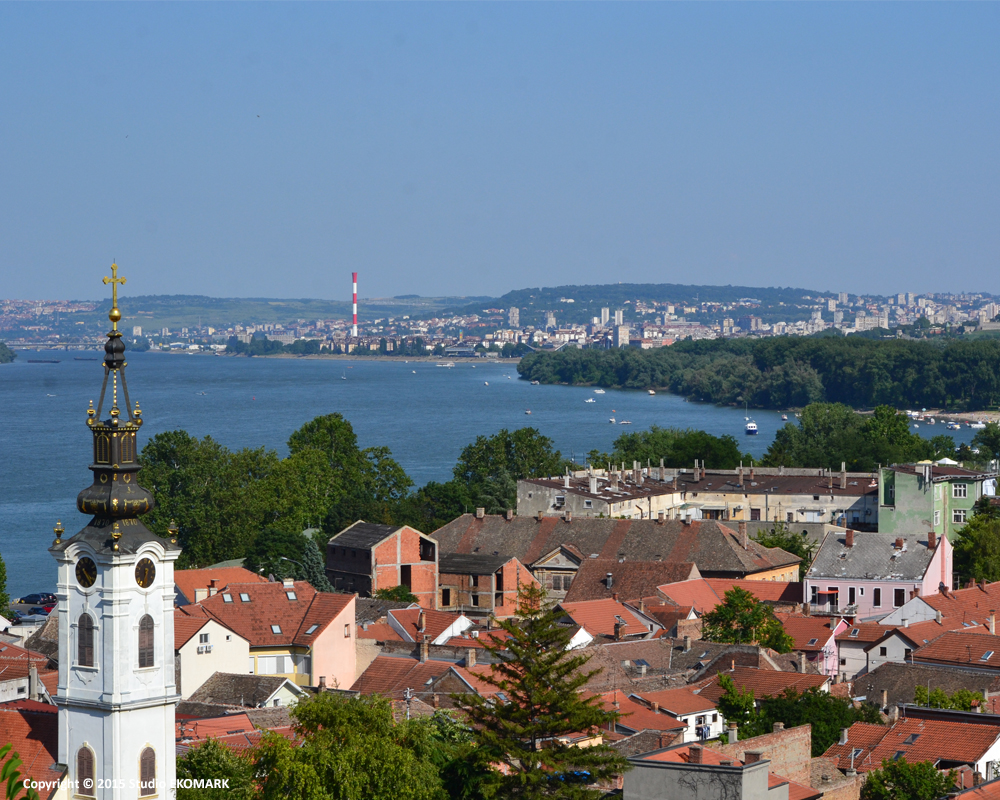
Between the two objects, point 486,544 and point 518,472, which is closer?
point 486,544

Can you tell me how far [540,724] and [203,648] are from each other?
9883 millimetres

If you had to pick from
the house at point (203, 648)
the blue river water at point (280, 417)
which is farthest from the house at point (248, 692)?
the blue river water at point (280, 417)

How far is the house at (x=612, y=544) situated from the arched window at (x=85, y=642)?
2389 cm

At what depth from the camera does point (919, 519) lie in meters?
41.5

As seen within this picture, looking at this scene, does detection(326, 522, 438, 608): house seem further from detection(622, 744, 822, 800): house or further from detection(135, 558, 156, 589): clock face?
detection(135, 558, 156, 589): clock face

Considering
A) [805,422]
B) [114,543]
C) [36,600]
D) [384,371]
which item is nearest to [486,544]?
[36,600]

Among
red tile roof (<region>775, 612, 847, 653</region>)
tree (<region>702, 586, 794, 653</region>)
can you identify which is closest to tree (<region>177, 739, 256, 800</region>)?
tree (<region>702, 586, 794, 653</region>)

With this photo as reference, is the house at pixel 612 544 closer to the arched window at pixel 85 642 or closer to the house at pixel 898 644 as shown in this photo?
the house at pixel 898 644

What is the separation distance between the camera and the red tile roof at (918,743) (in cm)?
1869

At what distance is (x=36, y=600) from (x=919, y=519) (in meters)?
21.7

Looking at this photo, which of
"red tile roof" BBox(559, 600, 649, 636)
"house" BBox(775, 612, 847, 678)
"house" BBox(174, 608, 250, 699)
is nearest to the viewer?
"house" BBox(174, 608, 250, 699)

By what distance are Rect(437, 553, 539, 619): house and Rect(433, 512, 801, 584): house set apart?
119 centimetres

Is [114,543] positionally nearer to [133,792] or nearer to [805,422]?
[133,792]

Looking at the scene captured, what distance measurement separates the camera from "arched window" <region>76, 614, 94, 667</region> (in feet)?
41.8
